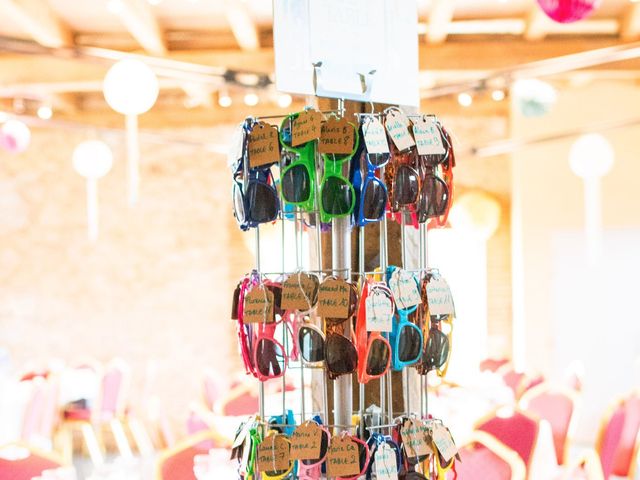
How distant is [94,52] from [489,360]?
493 centimetres

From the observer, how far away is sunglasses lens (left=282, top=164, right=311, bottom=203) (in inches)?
73.7

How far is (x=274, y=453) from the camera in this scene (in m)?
1.86

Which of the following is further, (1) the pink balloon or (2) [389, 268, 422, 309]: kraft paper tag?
(1) the pink balloon

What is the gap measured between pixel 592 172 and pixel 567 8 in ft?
11.6

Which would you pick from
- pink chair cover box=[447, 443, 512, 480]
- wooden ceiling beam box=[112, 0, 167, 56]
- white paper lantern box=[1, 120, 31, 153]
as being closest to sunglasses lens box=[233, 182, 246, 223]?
pink chair cover box=[447, 443, 512, 480]

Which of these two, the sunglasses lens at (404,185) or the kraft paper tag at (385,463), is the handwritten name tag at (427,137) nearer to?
the sunglasses lens at (404,185)

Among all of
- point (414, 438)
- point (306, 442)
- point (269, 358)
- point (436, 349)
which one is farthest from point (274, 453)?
point (436, 349)

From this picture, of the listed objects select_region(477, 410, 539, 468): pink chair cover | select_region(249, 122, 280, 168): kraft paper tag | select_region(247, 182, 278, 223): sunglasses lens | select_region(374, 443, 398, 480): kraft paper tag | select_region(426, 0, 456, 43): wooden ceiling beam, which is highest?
select_region(426, 0, 456, 43): wooden ceiling beam

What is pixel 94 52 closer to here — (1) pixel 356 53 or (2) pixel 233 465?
(2) pixel 233 465

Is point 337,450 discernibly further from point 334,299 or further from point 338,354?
point 334,299

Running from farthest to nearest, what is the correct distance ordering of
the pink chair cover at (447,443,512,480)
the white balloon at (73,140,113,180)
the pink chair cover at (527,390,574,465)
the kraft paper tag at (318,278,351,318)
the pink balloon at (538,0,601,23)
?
the white balloon at (73,140,113,180) → the pink chair cover at (527,390,574,465) → the pink chair cover at (447,443,512,480) → the pink balloon at (538,0,601,23) → the kraft paper tag at (318,278,351,318)

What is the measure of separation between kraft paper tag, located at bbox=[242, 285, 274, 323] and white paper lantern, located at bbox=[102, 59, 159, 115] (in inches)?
121

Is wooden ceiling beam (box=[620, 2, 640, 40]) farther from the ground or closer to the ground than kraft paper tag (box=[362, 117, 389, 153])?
farther from the ground

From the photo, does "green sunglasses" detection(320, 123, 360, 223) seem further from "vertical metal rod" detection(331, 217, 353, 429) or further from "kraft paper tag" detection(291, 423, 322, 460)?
"kraft paper tag" detection(291, 423, 322, 460)
